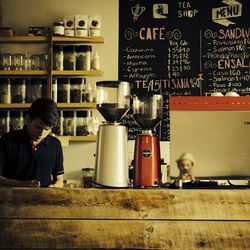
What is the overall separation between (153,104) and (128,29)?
2801mm

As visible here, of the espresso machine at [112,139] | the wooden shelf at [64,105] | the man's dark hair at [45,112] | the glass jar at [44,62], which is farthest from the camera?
the glass jar at [44,62]

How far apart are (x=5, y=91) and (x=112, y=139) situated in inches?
107

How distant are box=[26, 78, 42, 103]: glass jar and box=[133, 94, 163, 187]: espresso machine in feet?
8.49

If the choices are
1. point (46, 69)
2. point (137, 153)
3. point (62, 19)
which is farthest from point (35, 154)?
point (62, 19)

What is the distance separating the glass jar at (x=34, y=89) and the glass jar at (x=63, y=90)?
6.6 inches

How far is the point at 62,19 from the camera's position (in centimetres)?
473

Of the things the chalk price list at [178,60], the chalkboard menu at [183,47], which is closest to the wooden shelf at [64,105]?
the chalkboard menu at [183,47]

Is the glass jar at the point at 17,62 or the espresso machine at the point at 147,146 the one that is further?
the glass jar at the point at 17,62

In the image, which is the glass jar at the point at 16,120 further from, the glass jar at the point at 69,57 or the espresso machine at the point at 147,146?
the espresso machine at the point at 147,146

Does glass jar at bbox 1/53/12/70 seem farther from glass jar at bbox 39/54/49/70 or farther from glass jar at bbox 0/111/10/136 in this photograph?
glass jar at bbox 0/111/10/136

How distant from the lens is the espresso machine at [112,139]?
1.98m

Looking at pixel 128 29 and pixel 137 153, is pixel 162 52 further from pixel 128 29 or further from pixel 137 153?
pixel 137 153

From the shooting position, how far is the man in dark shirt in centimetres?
290

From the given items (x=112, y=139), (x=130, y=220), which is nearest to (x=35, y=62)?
(x=112, y=139)
